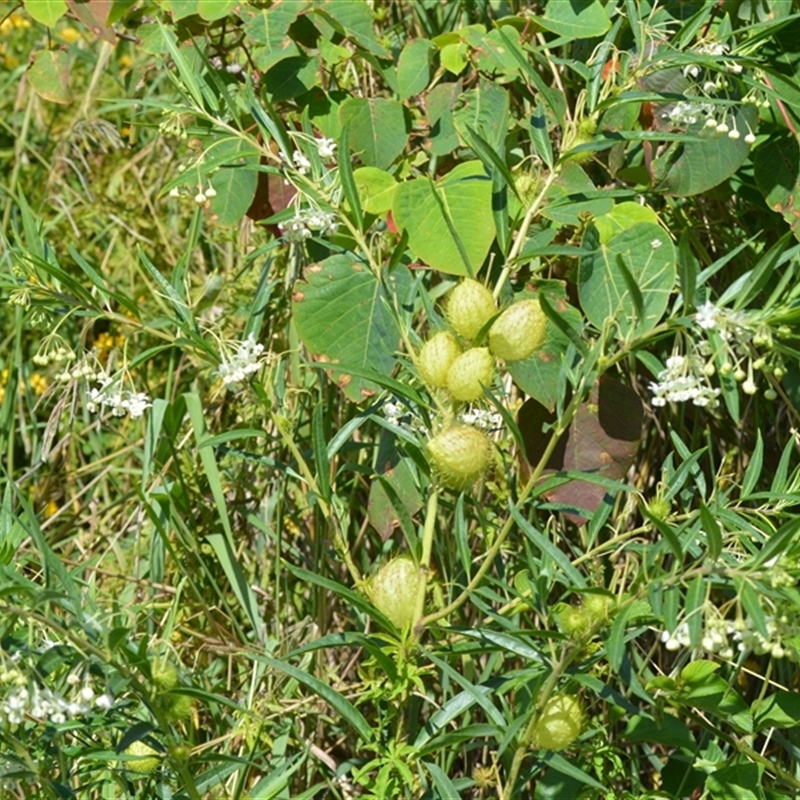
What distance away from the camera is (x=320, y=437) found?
3.59ft

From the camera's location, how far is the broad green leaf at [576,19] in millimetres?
1404

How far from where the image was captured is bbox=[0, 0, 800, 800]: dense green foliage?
38.9 inches

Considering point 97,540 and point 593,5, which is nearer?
point 593,5

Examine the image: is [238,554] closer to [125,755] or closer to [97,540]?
[97,540]

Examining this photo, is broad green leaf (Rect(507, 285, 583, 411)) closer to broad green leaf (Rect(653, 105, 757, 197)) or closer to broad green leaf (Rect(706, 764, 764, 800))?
broad green leaf (Rect(653, 105, 757, 197))

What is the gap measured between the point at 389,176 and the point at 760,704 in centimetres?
71

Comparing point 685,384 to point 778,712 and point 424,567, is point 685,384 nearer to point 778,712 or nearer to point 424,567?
point 424,567

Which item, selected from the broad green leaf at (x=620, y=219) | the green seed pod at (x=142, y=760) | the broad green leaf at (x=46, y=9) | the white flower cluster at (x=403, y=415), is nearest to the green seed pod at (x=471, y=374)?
the white flower cluster at (x=403, y=415)

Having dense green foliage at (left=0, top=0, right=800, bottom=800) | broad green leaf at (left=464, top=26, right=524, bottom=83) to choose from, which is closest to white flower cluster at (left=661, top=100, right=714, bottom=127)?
dense green foliage at (left=0, top=0, right=800, bottom=800)

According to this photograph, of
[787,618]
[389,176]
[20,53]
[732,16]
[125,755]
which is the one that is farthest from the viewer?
[20,53]

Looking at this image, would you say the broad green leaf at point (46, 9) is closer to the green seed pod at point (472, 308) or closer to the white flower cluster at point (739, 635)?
the green seed pod at point (472, 308)

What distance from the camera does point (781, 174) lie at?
57.6 inches

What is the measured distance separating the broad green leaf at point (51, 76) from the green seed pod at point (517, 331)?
0.93m

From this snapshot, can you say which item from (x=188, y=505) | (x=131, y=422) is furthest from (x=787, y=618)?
(x=131, y=422)
